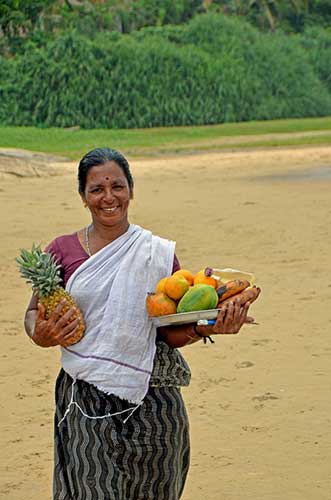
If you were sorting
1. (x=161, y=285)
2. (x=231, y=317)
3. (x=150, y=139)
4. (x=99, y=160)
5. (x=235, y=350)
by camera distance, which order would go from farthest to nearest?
(x=150, y=139)
(x=235, y=350)
(x=99, y=160)
(x=161, y=285)
(x=231, y=317)

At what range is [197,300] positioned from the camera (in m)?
3.45

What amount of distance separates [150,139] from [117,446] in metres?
19.9

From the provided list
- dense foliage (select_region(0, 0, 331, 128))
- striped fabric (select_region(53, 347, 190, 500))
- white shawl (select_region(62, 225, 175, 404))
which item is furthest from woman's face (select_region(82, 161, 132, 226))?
dense foliage (select_region(0, 0, 331, 128))

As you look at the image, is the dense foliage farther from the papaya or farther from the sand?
the papaya

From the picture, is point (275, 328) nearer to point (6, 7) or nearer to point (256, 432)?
point (256, 432)

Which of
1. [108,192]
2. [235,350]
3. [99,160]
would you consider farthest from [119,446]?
[235,350]

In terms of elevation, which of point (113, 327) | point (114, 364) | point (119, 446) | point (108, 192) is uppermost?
point (108, 192)

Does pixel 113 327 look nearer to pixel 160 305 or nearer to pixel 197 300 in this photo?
pixel 160 305

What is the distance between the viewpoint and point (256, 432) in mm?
5637

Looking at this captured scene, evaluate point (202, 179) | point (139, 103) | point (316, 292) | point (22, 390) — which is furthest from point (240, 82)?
point (22, 390)

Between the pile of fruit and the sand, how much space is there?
163 cm

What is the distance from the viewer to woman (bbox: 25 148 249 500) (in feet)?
11.6

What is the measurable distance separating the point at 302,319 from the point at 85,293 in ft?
15.0

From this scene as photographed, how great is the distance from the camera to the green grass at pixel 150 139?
69.4 ft
